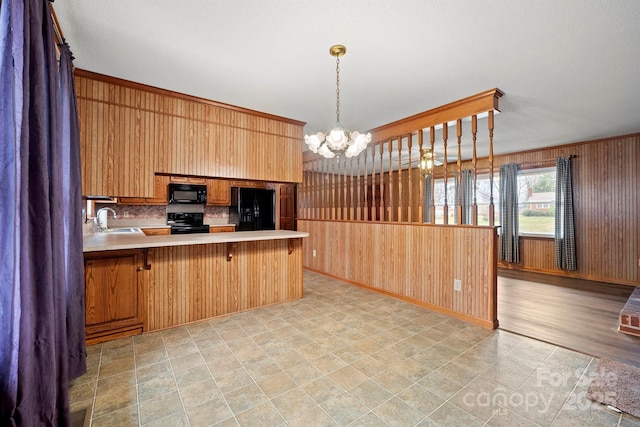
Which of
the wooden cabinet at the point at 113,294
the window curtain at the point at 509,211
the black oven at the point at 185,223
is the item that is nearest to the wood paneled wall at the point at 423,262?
the black oven at the point at 185,223

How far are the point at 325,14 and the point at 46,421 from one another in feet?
8.65

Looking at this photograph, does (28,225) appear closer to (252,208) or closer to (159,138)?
(159,138)

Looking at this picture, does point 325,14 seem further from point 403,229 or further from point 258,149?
point 403,229

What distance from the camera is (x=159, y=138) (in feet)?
9.87

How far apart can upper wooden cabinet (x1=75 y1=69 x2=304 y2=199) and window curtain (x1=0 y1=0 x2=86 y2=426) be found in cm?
141

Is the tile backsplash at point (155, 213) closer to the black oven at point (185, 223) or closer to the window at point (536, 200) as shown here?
the black oven at point (185, 223)

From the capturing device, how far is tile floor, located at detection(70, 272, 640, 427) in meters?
1.59

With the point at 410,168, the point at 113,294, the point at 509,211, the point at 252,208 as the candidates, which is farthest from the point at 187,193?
the point at 509,211

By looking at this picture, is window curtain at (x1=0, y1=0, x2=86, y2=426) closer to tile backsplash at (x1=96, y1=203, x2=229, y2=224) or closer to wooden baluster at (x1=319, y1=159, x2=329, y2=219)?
wooden baluster at (x1=319, y1=159, x2=329, y2=219)

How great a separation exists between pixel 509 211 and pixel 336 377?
567cm

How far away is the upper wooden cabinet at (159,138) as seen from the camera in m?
2.68

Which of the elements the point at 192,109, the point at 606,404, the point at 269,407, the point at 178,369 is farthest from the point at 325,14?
the point at 606,404

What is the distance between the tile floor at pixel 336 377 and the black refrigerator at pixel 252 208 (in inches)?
127

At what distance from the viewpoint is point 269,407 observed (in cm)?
166
